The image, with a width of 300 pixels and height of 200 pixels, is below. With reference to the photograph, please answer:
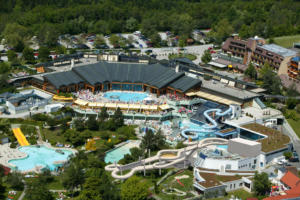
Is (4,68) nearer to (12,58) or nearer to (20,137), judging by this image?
(12,58)

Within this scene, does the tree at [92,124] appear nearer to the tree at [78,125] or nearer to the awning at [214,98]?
the tree at [78,125]

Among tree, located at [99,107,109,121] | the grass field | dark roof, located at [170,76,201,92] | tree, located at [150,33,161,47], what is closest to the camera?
tree, located at [99,107,109,121]

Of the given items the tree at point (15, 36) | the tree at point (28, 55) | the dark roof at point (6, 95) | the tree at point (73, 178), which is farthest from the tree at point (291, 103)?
the tree at point (15, 36)

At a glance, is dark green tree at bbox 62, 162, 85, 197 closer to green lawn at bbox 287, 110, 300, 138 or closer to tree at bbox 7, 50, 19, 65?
green lawn at bbox 287, 110, 300, 138

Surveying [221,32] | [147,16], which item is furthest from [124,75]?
[147,16]

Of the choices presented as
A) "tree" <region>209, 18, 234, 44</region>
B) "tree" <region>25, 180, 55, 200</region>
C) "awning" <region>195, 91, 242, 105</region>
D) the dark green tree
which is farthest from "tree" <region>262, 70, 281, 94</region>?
"tree" <region>25, 180, 55, 200</region>

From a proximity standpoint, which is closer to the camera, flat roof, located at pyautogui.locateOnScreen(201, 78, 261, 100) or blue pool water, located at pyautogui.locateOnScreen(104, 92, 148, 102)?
flat roof, located at pyautogui.locateOnScreen(201, 78, 261, 100)
